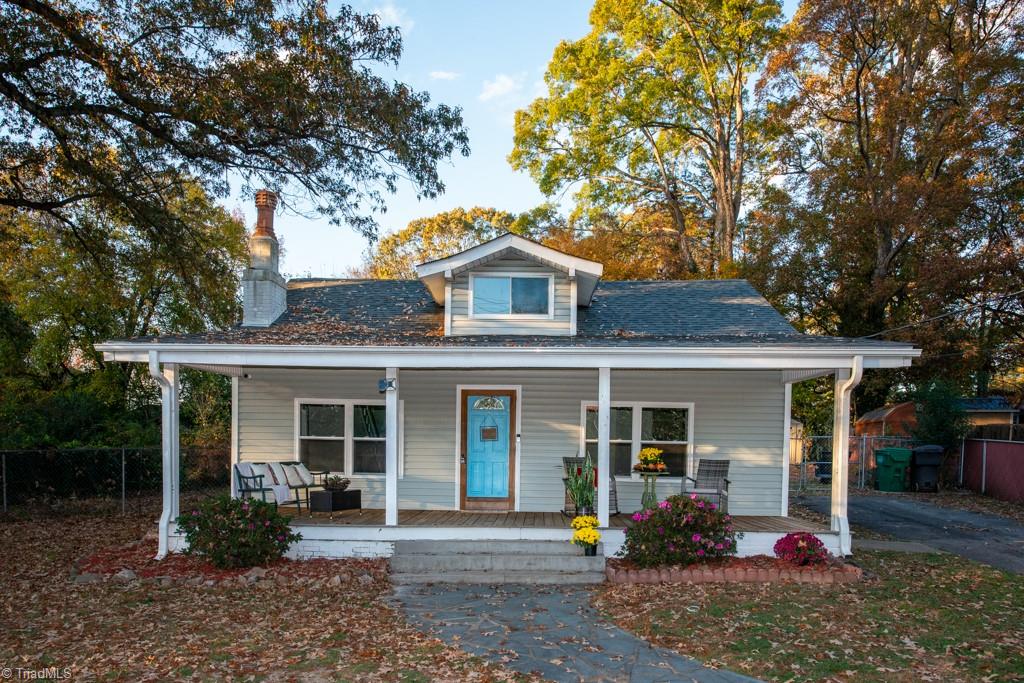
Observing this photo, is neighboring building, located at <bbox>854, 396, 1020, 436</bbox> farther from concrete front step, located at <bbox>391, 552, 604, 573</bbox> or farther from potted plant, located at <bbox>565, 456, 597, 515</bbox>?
concrete front step, located at <bbox>391, 552, 604, 573</bbox>

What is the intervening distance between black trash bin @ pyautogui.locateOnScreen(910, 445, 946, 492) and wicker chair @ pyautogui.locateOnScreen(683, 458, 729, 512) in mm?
9701

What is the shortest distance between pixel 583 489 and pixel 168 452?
223 inches

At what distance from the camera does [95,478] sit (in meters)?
14.3

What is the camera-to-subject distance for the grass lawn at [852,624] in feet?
18.1

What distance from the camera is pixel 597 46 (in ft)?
94.6

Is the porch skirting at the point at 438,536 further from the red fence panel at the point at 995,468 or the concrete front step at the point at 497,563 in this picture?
the red fence panel at the point at 995,468

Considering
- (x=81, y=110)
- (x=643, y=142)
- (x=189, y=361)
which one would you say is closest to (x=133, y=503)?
(x=189, y=361)

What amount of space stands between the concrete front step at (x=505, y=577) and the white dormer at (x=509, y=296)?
3565 millimetres

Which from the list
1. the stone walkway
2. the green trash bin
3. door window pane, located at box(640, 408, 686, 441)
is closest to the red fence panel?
the green trash bin

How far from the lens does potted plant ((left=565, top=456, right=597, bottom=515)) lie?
9625 millimetres

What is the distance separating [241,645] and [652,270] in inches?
888

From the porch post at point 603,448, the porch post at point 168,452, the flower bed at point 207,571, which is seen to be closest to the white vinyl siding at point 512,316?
the porch post at point 603,448

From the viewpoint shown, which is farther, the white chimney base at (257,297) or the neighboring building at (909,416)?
the neighboring building at (909,416)

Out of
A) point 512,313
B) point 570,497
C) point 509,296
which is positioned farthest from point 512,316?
point 570,497
